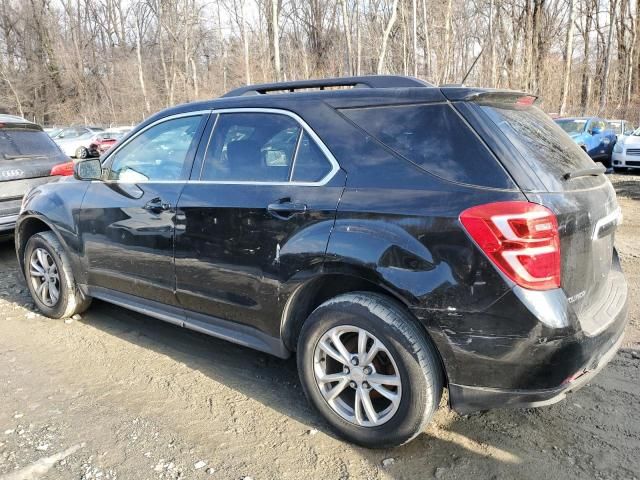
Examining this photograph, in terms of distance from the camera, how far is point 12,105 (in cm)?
4622

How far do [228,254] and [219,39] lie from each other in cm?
4824

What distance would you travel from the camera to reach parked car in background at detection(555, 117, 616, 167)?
15102 millimetres

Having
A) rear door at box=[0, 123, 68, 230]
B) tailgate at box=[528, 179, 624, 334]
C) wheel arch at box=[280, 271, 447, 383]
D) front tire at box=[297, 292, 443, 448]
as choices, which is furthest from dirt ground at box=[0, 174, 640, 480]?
rear door at box=[0, 123, 68, 230]

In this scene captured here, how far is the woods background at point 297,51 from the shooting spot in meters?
29.6

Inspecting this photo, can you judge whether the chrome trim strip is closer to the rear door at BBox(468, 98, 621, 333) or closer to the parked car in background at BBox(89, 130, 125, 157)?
the rear door at BBox(468, 98, 621, 333)

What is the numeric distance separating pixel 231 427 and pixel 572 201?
2.13 m

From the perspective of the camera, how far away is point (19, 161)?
624cm

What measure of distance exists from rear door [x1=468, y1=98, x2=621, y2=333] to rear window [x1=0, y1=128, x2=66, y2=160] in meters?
5.87

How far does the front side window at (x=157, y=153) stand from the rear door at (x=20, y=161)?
9.44ft

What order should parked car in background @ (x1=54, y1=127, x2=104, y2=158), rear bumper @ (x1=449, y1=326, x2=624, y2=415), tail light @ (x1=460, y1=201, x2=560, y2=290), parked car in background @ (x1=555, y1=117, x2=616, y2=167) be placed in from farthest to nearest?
parked car in background @ (x1=54, y1=127, x2=104, y2=158) < parked car in background @ (x1=555, y1=117, x2=616, y2=167) < rear bumper @ (x1=449, y1=326, x2=624, y2=415) < tail light @ (x1=460, y1=201, x2=560, y2=290)

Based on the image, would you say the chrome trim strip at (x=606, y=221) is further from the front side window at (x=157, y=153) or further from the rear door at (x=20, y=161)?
the rear door at (x=20, y=161)

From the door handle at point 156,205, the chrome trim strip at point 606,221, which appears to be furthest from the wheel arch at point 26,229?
the chrome trim strip at point 606,221

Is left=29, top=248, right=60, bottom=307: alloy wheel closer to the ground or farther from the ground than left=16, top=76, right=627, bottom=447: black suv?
closer to the ground

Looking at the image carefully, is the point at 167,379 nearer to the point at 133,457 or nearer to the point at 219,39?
the point at 133,457
